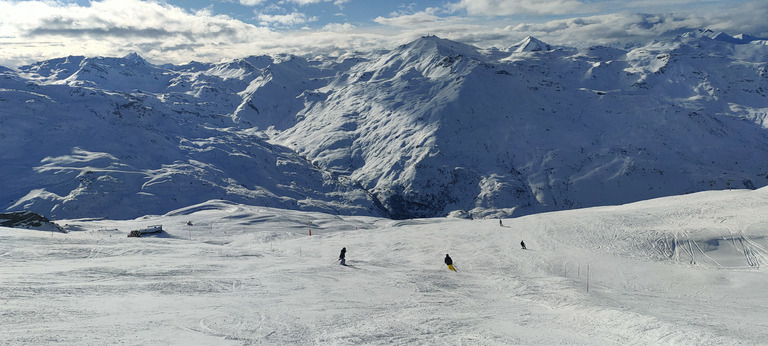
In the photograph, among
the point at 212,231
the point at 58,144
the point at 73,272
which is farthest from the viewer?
the point at 58,144

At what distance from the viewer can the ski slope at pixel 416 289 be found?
16.4 m

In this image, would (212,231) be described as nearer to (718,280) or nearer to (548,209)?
(718,280)

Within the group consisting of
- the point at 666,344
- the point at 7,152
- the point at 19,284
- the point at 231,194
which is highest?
the point at 7,152

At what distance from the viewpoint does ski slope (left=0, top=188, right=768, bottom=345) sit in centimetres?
1636

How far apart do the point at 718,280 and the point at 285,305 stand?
2957 cm

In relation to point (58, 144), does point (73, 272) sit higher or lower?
lower

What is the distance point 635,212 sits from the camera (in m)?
54.8

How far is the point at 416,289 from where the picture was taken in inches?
998

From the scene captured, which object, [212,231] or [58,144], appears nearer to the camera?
[212,231]

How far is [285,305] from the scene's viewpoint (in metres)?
20.5

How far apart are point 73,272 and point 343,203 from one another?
6792 inches

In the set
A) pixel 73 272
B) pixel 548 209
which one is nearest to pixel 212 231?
pixel 73 272

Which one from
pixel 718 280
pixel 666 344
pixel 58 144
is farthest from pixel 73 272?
pixel 58 144

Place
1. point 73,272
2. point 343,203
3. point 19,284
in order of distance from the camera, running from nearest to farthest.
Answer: point 19,284 < point 73,272 < point 343,203
